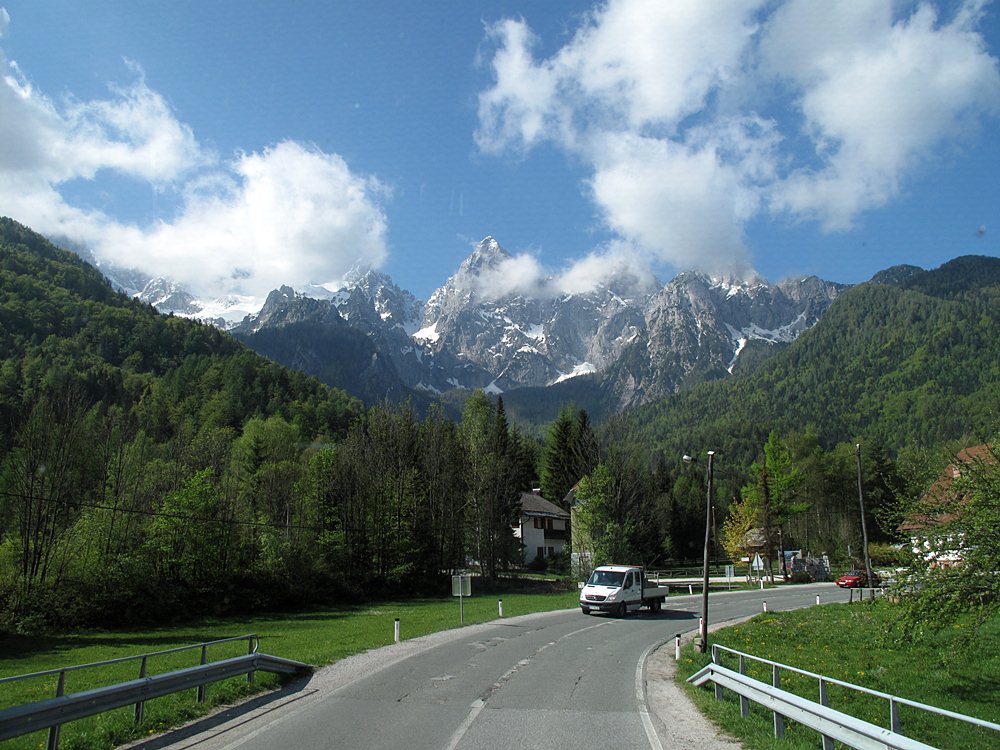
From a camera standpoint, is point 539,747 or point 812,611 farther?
point 812,611

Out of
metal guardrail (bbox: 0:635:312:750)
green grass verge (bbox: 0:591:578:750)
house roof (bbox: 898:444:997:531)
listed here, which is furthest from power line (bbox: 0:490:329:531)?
house roof (bbox: 898:444:997:531)

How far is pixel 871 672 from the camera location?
18.0 metres

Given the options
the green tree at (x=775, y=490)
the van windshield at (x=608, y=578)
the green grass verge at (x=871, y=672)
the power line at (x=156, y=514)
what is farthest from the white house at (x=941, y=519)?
the green tree at (x=775, y=490)

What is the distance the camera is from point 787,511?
68938mm

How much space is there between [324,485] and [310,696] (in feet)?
122

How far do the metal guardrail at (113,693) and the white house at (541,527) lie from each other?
59.3 m

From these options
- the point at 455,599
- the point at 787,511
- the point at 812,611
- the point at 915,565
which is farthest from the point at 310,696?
the point at 787,511

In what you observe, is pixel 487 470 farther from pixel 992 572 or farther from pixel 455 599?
pixel 992 572

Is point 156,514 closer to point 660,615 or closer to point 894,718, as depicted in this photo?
point 660,615

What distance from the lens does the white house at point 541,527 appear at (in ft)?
249

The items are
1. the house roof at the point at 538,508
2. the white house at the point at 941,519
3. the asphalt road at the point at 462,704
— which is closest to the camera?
the asphalt road at the point at 462,704

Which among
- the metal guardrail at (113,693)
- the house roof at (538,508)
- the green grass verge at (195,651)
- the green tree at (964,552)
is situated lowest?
the green grass verge at (195,651)

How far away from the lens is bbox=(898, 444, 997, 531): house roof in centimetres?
1520

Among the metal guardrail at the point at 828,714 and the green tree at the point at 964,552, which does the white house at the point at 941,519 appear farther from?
the metal guardrail at the point at 828,714
